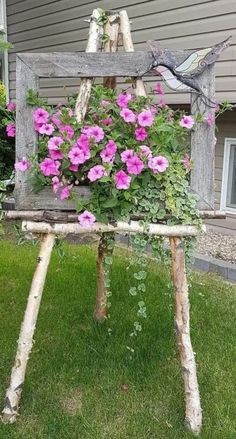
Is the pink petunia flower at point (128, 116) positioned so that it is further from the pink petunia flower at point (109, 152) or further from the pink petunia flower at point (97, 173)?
the pink petunia flower at point (97, 173)

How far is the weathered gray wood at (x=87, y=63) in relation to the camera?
2.35 metres

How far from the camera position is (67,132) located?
7.62 feet

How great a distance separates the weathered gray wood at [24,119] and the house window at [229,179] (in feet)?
14.8

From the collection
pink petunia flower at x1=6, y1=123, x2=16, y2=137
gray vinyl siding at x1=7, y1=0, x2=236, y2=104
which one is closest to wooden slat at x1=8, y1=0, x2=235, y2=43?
gray vinyl siding at x1=7, y1=0, x2=236, y2=104

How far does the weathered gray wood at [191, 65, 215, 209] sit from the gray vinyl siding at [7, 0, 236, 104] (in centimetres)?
238

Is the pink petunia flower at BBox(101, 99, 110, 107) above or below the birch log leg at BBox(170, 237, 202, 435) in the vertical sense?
above

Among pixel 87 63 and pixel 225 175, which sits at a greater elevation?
pixel 87 63

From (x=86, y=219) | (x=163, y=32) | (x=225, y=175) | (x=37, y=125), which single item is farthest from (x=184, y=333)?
(x=163, y=32)

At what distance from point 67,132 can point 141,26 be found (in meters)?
5.32

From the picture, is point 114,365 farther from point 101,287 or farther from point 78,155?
point 78,155

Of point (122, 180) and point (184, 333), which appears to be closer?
point (122, 180)

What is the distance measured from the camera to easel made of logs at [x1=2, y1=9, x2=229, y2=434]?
7.73ft

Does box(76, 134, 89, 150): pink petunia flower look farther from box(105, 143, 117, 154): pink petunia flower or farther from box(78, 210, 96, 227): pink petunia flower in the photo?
box(78, 210, 96, 227): pink petunia flower

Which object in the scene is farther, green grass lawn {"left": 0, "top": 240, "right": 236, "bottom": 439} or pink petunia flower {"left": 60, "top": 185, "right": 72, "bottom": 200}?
green grass lawn {"left": 0, "top": 240, "right": 236, "bottom": 439}
